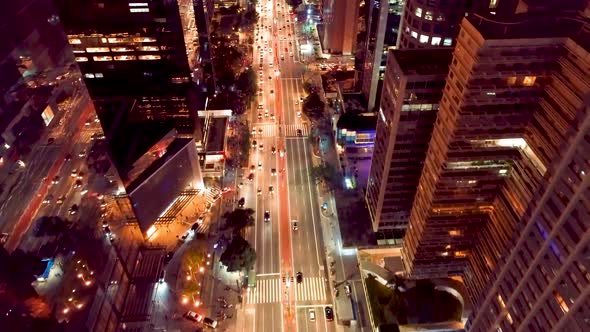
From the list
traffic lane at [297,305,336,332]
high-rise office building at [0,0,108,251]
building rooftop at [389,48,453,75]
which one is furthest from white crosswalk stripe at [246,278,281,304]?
building rooftop at [389,48,453,75]

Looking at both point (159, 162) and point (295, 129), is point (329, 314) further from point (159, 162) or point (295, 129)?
point (295, 129)

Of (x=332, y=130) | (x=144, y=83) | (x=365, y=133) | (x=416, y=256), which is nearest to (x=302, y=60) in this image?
(x=332, y=130)

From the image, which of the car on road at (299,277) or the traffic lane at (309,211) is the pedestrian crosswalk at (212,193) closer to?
the traffic lane at (309,211)

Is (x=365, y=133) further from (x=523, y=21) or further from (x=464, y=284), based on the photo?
(x=523, y=21)

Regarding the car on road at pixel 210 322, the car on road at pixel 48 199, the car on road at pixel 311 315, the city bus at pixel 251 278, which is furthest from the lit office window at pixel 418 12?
the car on road at pixel 210 322

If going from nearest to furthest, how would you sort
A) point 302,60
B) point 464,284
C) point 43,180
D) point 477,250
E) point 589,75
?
point 43,180 < point 589,75 < point 477,250 < point 464,284 < point 302,60
